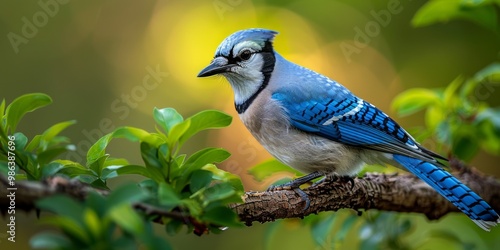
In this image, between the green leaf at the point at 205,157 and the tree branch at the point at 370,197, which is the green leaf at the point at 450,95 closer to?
the tree branch at the point at 370,197

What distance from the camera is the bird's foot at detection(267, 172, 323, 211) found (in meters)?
2.22

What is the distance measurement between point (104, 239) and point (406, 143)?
1.91 m

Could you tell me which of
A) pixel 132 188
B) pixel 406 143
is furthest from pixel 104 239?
pixel 406 143

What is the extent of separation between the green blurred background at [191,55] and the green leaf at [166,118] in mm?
2954

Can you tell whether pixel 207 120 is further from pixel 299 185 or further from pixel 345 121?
pixel 345 121

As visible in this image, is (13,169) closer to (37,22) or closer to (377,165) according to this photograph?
(377,165)

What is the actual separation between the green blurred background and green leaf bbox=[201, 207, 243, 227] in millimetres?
3271

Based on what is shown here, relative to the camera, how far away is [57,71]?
5.30 meters

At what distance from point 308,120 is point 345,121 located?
0.20m

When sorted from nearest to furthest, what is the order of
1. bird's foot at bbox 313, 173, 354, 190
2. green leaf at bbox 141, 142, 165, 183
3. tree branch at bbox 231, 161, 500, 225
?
green leaf at bbox 141, 142, 165, 183
tree branch at bbox 231, 161, 500, 225
bird's foot at bbox 313, 173, 354, 190

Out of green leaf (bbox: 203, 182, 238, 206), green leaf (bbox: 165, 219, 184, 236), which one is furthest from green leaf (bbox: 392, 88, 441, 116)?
green leaf (bbox: 165, 219, 184, 236)

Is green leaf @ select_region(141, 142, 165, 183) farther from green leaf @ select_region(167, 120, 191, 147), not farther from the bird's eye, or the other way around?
the bird's eye

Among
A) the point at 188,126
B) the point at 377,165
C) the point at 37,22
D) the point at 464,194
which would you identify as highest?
the point at 37,22

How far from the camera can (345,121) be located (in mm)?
2926
